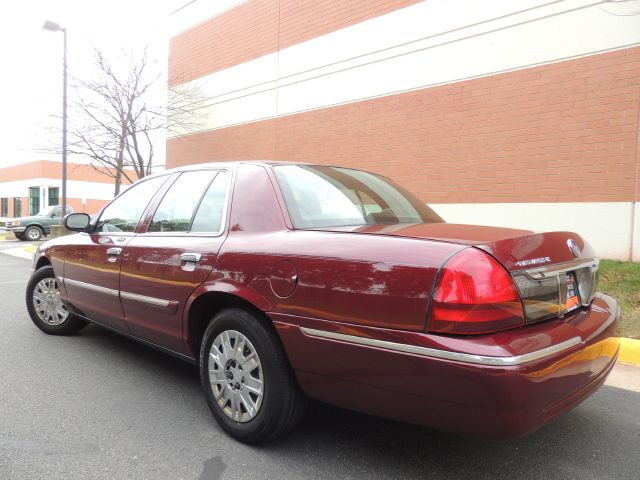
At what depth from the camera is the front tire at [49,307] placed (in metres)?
4.87

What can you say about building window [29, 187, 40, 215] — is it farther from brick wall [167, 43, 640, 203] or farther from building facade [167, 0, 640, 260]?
brick wall [167, 43, 640, 203]

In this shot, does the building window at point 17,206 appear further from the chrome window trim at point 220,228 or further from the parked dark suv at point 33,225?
the chrome window trim at point 220,228

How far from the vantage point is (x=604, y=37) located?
740cm

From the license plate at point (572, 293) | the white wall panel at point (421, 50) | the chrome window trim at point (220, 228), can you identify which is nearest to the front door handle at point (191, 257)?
the chrome window trim at point (220, 228)

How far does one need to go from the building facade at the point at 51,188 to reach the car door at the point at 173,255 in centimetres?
4023

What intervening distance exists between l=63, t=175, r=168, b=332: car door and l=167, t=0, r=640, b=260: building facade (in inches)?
258

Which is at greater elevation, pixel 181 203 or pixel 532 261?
pixel 181 203

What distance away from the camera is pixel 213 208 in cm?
318

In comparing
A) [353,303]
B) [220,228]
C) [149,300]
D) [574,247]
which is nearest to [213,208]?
[220,228]

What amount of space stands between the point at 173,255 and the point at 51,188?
4299 centimetres

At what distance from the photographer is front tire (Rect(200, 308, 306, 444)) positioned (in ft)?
8.23

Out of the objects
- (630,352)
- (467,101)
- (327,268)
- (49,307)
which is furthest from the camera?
(467,101)

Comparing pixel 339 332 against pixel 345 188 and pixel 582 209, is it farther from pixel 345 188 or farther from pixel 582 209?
pixel 582 209

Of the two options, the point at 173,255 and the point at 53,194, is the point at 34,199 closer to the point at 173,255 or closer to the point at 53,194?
the point at 53,194
